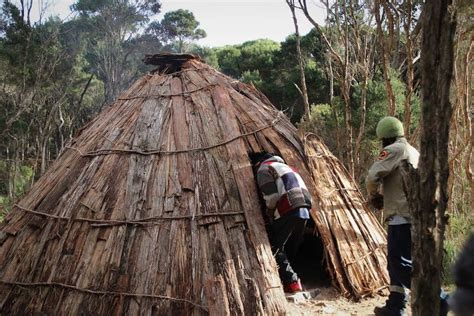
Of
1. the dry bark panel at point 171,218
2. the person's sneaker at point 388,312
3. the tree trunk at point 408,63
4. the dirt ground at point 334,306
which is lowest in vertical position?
the dirt ground at point 334,306

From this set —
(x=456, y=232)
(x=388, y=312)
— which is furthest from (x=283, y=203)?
(x=456, y=232)

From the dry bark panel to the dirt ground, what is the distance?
0.13 m

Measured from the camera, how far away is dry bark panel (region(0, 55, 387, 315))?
4426mm

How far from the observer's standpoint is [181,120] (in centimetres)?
563

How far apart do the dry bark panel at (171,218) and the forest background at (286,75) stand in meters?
1.71

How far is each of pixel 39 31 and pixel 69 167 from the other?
41.6ft

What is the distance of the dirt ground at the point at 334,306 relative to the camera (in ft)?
15.4

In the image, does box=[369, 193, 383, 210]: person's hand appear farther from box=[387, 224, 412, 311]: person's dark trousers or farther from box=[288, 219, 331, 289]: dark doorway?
box=[288, 219, 331, 289]: dark doorway

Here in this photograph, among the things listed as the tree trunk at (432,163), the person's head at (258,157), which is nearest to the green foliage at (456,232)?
the person's head at (258,157)

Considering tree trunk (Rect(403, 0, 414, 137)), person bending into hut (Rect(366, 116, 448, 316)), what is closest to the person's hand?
person bending into hut (Rect(366, 116, 448, 316))

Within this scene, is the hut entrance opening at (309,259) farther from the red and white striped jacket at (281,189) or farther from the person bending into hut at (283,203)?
the red and white striped jacket at (281,189)

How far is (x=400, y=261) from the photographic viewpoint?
14.2 feet

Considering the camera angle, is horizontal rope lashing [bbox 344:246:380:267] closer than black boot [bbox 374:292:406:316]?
No

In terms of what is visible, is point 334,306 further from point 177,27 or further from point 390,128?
point 177,27
